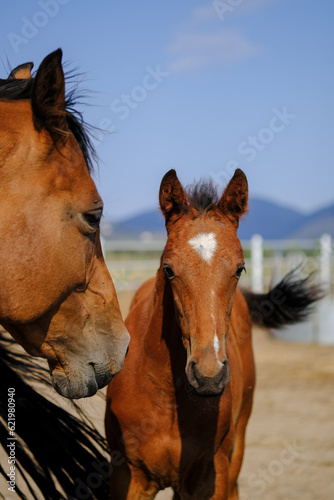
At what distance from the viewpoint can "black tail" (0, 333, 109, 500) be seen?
107 inches

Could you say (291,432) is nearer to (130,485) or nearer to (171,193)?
(130,485)

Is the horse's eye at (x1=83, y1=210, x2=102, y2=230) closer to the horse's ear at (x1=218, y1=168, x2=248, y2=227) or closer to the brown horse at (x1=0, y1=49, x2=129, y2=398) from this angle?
the brown horse at (x1=0, y1=49, x2=129, y2=398)

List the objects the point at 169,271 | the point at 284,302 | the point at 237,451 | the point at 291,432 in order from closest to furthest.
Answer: the point at 169,271
the point at 237,451
the point at 284,302
the point at 291,432

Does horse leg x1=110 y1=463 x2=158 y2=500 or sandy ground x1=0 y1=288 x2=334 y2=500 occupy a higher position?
horse leg x1=110 y1=463 x2=158 y2=500

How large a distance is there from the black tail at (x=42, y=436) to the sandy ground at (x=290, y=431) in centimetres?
20

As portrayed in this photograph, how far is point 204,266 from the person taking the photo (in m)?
2.60

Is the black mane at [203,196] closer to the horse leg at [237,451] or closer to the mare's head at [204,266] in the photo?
the mare's head at [204,266]

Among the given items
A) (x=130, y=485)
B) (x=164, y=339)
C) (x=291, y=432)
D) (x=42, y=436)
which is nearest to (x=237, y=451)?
(x=130, y=485)

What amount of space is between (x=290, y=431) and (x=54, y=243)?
469 centimetres

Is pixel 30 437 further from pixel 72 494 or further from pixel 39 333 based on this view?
pixel 39 333

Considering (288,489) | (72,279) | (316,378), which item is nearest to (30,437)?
(72,279)

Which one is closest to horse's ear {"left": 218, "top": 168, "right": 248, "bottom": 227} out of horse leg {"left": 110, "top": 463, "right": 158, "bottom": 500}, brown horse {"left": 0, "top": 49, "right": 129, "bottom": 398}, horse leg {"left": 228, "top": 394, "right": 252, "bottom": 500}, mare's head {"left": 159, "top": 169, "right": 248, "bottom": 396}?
mare's head {"left": 159, "top": 169, "right": 248, "bottom": 396}

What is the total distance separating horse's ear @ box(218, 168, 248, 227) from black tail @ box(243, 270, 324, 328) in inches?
69.3

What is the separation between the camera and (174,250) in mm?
2713
